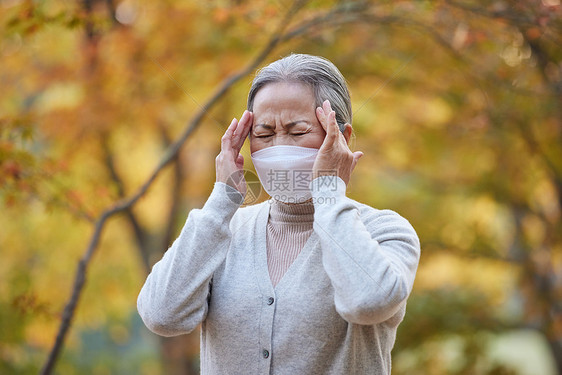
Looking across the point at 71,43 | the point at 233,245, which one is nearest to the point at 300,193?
the point at 233,245

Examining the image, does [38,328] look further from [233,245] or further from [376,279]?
[376,279]

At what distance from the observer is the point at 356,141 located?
5.12m

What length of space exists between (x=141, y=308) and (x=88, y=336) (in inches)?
717

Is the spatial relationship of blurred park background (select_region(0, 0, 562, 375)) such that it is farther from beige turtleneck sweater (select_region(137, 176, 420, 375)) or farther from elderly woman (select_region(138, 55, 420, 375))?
beige turtleneck sweater (select_region(137, 176, 420, 375))

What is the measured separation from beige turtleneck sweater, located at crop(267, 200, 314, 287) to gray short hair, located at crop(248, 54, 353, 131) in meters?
0.33

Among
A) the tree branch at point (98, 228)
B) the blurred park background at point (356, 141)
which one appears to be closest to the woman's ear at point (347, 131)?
the tree branch at point (98, 228)

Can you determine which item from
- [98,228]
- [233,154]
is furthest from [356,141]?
[233,154]

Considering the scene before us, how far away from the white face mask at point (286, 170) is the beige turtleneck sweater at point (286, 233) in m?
0.04

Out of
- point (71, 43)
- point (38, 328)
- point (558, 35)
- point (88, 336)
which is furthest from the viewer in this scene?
point (88, 336)

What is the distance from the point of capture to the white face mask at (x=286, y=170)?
6.85ft

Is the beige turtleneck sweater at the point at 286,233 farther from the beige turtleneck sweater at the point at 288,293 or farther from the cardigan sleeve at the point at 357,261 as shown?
the cardigan sleeve at the point at 357,261

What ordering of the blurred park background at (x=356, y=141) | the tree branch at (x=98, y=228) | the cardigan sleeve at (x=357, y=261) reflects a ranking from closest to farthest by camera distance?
the cardigan sleeve at (x=357, y=261), the tree branch at (x=98, y=228), the blurred park background at (x=356, y=141)

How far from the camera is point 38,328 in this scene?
8.02m

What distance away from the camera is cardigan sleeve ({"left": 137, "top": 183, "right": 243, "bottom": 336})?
1.97 metres
